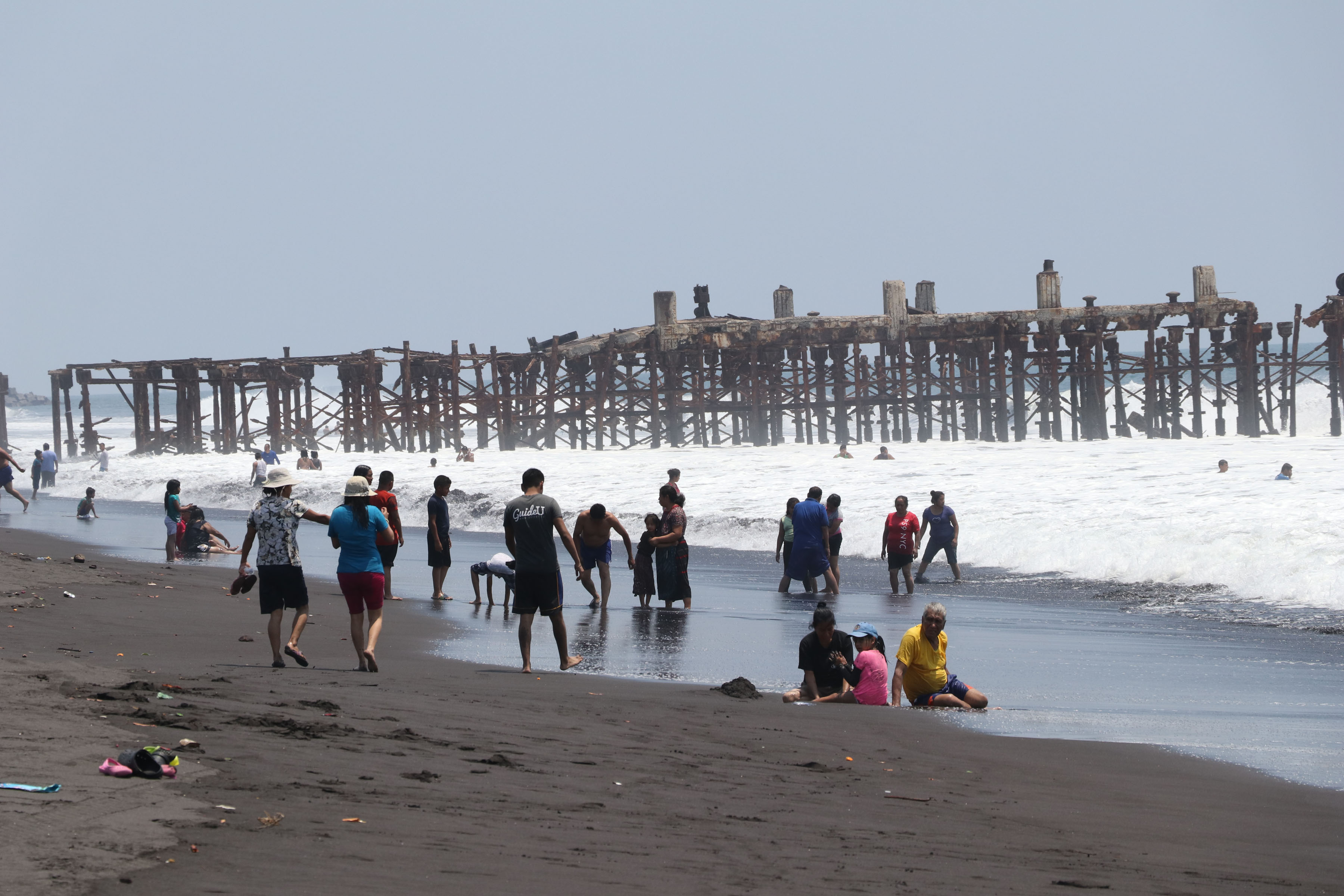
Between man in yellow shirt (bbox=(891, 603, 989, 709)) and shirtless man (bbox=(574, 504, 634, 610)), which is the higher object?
shirtless man (bbox=(574, 504, 634, 610))

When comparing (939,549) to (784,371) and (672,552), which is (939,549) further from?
(784,371)

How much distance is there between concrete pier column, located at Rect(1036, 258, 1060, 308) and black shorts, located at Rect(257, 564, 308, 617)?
3768 centimetres

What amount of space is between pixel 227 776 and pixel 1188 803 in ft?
13.4

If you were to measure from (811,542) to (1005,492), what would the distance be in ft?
39.3

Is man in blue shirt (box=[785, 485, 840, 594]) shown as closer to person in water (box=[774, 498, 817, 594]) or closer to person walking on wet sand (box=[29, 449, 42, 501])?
person in water (box=[774, 498, 817, 594])

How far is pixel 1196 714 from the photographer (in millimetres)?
8414

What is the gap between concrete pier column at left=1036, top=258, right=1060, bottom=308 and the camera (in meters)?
43.5

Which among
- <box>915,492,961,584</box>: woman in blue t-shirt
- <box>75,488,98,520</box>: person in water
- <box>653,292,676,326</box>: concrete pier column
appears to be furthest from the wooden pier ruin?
<box>915,492,961,584</box>: woman in blue t-shirt

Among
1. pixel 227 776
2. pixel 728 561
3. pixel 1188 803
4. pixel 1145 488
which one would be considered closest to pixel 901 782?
pixel 1188 803

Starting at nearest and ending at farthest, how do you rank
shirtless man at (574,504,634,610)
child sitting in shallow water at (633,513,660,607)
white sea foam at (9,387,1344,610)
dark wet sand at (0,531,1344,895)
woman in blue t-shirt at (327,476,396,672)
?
dark wet sand at (0,531,1344,895) < woman in blue t-shirt at (327,476,396,672) < shirtless man at (574,504,634,610) < child sitting in shallow water at (633,513,660,607) < white sea foam at (9,387,1344,610)

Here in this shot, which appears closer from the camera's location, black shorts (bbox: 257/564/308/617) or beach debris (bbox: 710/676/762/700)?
beach debris (bbox: 710/676/762/700)

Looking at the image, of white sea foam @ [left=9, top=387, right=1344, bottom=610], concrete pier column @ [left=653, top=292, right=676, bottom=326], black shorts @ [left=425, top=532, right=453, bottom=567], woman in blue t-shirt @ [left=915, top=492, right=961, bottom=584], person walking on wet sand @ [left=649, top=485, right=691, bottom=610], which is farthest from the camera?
concrete pier column @ [left=653, top=292, right=676, bottom=326]

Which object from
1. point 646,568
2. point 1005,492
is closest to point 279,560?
point 646,568

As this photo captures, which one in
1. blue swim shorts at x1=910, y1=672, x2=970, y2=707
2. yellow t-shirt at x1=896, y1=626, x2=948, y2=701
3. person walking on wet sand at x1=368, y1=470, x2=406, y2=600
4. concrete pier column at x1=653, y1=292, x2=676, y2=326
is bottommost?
blue swim shorts at x1=910, y1=672, x2=970, y2=707
